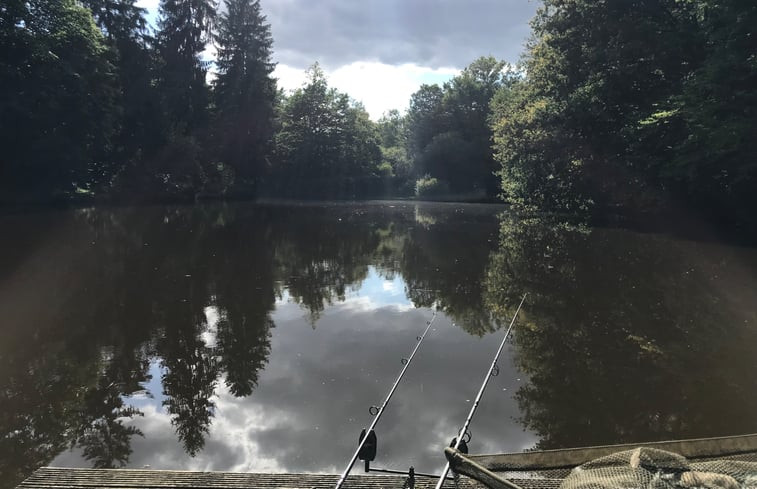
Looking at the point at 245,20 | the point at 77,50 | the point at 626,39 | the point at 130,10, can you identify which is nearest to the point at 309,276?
the point at 626,39

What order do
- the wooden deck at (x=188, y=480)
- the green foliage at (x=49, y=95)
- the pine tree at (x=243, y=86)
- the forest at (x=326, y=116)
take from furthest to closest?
1. the pine tree at (x=243, y=86)
2. the green foliage at (x=49, y=95)
3. the forest at (x=326, y=116)
4. the wooden deck at (x=188, y=480)

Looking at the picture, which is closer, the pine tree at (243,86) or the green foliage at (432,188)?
the pine tree at (243,86)

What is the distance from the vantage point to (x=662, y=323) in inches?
351

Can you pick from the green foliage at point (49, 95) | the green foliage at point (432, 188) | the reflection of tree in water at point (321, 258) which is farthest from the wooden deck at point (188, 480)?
the green foliage at point (432, 188)

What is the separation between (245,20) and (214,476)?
5404cm

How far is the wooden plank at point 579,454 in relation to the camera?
3.40 metres

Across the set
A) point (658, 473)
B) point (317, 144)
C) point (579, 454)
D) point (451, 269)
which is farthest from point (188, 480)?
point (317, 144)

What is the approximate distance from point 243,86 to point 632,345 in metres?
49.2

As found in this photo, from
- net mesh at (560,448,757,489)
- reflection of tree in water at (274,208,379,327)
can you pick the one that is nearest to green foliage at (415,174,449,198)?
reflection of tree in water at (274,208,379,327)

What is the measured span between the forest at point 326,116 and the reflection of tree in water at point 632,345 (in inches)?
343

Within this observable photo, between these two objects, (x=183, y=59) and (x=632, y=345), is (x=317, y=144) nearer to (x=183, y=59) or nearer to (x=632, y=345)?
(x=183, y=59)

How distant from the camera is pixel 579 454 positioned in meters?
3.49

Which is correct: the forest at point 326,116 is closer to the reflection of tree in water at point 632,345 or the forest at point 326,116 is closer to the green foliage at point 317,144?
the green foliage at point 317,144

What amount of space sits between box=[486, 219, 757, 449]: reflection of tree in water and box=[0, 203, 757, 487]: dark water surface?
4 cm
